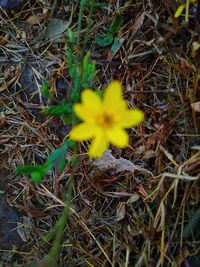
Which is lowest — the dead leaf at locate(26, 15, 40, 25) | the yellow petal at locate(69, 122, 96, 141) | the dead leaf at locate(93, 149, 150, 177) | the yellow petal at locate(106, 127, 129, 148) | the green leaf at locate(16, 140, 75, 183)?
the dead leaf at locate(93, 149, 150, 177)

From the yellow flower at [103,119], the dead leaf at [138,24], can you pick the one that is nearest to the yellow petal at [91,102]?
the yellow flower at [103,119]

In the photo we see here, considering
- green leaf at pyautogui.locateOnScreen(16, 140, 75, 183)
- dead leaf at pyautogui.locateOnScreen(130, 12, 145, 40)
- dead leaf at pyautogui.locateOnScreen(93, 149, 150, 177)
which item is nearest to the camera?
green leaf at pyautogui.locateOnScreen(16, 140, 75, 183)

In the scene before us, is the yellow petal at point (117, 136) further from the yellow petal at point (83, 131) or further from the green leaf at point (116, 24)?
the green leaf at point (116, 24)

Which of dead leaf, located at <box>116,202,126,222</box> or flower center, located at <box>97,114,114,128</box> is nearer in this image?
flower center, located at <box>97,114,114,128</box>

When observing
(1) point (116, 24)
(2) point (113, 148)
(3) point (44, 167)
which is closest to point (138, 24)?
(1) point (116, 24)

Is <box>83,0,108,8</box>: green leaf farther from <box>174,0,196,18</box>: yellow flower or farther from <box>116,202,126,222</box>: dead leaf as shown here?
<box>116,202,126,222</box>: dead leaf

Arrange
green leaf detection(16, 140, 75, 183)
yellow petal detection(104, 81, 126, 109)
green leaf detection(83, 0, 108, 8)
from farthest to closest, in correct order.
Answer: green leaf detection(83, 0, 108, 8) < green leaf detection(16, 140, 75, 183) < yellow petal detection(104, 81, 126, 109)

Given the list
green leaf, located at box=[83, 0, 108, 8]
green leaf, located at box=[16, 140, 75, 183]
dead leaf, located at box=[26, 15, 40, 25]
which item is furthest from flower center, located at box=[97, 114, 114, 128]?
dead leaf, located at box=[26, 15, 40, 25]
